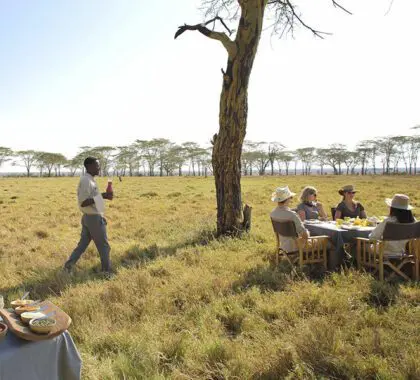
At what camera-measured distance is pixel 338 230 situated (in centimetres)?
612

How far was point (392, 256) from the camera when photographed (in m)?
5.51

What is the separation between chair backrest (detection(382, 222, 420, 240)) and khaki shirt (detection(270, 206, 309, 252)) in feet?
3.72

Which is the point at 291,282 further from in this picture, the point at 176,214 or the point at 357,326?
the point at 176,214

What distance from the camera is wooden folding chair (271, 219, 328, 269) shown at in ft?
19.1

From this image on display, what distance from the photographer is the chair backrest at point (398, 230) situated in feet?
17.1

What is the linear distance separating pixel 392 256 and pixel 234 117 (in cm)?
426

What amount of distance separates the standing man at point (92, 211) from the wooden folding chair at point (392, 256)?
3.92m

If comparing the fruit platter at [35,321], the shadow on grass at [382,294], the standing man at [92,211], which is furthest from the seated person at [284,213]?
the fruit platter at [35,321]

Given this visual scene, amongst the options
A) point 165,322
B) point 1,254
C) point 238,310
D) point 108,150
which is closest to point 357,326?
point 238,310

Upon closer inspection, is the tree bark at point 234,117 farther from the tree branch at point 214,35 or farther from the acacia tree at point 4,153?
the acacia tree at point 4,153

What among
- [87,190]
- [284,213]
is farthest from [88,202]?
[284,213]

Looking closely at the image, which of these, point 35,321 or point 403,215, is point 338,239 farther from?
point 35,321

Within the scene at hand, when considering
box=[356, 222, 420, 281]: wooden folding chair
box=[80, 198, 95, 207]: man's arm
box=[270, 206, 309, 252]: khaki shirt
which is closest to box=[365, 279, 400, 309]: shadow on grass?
box=[356, 222, 420, 281]: wooden folding chair

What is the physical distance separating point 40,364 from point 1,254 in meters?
6.63
